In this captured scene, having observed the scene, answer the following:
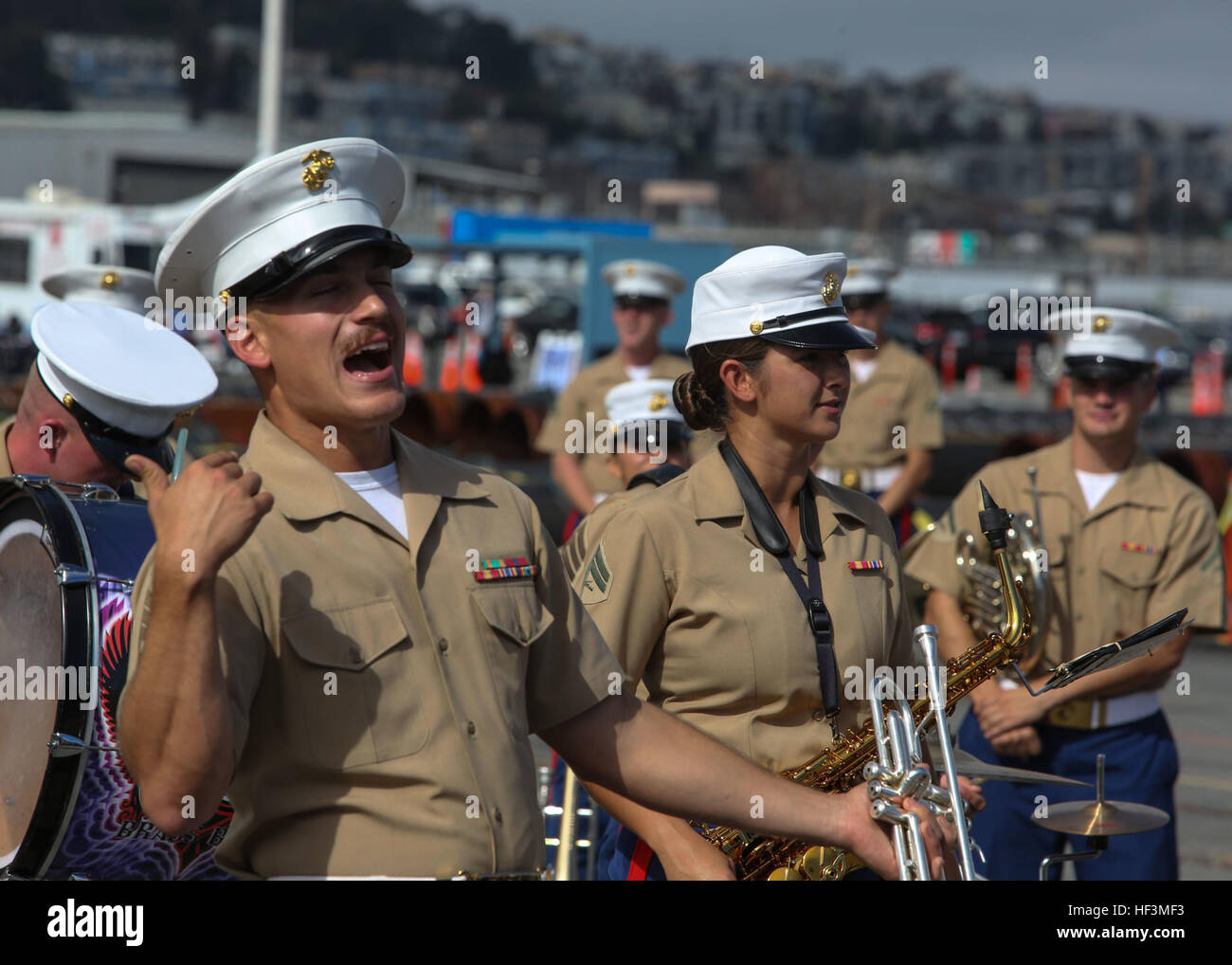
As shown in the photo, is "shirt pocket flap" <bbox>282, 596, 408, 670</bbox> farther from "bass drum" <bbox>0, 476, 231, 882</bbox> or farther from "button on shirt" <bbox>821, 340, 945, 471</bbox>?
"button on shirt" <bbox>821, 340, 945, 471</bbox>

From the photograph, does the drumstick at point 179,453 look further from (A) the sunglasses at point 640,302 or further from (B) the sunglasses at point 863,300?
(B) the sunglasses at point 863,300

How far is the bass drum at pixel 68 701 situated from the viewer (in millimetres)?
3248

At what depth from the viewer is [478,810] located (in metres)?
2.64

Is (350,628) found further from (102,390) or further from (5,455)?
(5,455)

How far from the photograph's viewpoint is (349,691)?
2.59 meters

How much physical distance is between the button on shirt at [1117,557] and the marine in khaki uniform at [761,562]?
1.77 metres

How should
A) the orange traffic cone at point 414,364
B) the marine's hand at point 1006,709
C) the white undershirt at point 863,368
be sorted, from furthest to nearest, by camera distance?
the orange traffic cone at point 414,364 < the white undershirt at point 863,368 < the marine's hand at point 1006,709

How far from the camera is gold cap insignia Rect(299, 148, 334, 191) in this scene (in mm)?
2768

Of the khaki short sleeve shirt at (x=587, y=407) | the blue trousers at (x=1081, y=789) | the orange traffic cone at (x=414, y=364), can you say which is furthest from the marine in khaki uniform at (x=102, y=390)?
the orange traffic cone at (x=414, y=364)

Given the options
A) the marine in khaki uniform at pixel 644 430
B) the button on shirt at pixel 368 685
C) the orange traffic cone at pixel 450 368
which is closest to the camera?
the button on shirt at pixel 368 685

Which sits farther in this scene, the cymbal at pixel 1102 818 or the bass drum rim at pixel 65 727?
the cymbal at pixel 1102 818

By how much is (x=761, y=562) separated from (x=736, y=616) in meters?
0.17

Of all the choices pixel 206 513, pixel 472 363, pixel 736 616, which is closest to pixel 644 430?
pixel 736 616

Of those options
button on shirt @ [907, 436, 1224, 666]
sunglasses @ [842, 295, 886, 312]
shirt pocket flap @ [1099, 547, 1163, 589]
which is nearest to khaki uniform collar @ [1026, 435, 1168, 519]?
button on shirt @ [907, 436, 1224, 666]
